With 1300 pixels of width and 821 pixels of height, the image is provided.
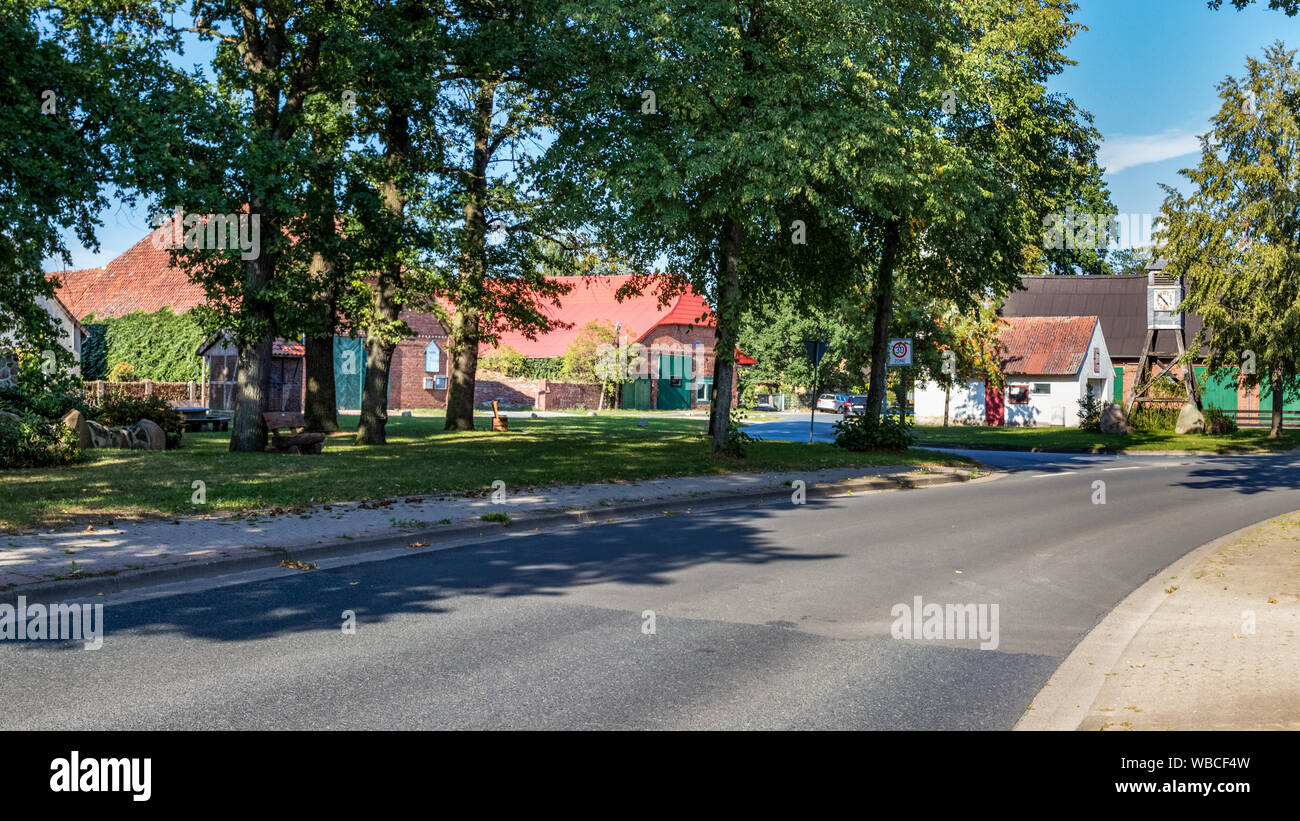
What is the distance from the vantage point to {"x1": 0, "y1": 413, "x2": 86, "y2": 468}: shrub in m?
17.7

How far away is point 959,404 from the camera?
56.8 metres

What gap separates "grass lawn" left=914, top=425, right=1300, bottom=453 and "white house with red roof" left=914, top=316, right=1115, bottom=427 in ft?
Result: 37.2

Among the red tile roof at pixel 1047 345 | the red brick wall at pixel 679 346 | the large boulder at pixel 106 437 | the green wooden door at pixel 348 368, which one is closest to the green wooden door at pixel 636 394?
the red brick wall at pixel 679 346

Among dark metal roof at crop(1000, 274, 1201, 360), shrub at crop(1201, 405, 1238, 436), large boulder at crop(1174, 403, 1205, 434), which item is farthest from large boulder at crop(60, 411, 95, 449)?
dark metal roof at crop(1000, 274, 1201, 360)

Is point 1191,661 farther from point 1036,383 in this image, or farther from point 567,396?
point 567,396

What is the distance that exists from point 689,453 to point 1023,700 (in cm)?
1787

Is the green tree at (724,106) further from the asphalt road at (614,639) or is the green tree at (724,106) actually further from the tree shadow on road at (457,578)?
the asphalt road at (614,639)

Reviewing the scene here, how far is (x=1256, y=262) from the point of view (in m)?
37.1

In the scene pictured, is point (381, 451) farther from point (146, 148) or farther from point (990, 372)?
point (990, 372)

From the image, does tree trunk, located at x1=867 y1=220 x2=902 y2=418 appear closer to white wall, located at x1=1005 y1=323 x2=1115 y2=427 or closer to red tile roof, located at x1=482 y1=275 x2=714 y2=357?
white wall, located at x1=1005 y1=323 x2=1115 y2=427

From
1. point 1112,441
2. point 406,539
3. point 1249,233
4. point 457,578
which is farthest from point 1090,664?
point 1249,233

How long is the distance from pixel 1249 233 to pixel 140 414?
37.0 m
